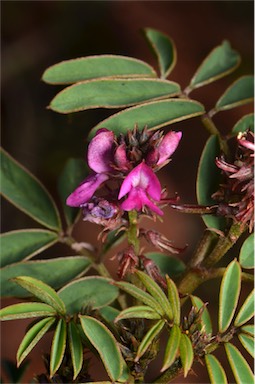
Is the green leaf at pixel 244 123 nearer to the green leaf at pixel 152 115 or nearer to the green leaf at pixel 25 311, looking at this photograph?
the green leaf at pixel 152 115

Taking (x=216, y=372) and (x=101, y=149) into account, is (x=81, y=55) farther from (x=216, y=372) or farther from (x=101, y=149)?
(x=216, y=372)

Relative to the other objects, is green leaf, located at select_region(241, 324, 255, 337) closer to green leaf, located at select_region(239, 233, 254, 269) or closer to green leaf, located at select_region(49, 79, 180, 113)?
green leaf, located at select_region(239, 233, 254, 269)

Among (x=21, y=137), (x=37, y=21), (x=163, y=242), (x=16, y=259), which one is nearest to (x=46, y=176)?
(x=21, y=137)

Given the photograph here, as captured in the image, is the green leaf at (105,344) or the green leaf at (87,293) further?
the green leaf at (87,293)

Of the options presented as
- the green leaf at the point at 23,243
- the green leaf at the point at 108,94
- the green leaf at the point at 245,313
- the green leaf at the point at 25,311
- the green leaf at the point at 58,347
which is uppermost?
the green leaf at the point at 108,94

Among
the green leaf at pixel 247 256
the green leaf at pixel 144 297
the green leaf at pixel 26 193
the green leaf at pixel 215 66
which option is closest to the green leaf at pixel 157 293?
the green leaf at pixel 144 297

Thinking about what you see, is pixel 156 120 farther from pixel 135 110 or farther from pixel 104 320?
pixel 104 320
